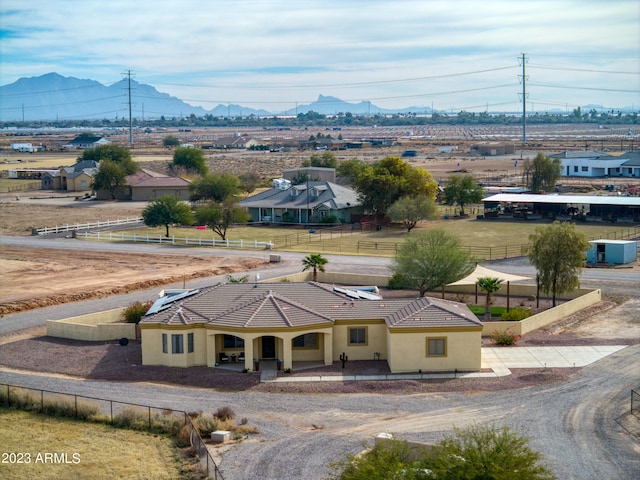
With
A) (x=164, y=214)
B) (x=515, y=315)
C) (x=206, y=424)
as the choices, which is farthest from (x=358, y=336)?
(x=164, y=214)

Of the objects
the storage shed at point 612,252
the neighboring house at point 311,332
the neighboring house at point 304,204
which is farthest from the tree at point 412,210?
the neighboring house at point 311,332

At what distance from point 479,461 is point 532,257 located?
28.5 m

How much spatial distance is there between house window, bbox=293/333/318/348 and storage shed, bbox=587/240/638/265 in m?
28.8

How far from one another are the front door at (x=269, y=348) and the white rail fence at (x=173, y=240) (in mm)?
30692

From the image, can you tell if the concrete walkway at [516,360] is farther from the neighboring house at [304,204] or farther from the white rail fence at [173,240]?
the neighboring house at [304,204]

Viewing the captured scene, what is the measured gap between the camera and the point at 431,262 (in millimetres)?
47406

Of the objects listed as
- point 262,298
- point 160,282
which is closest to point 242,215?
point 160,282

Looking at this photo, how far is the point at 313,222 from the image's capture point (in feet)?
276

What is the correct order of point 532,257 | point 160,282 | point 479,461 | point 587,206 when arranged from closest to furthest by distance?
point 479,461, point 532,257, point 160,282, point 587,206

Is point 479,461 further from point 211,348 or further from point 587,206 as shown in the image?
point 587,206

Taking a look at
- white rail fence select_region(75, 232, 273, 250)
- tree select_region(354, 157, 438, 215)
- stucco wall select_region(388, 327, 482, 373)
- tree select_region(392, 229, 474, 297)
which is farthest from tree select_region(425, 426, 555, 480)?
tree select_region(354, 157, 438, 215)

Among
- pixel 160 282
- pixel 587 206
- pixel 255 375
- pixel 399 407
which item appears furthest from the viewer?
pixel 587 206

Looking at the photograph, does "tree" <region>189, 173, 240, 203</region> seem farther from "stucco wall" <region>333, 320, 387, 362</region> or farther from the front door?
"stucco wall" <region>333, 320, 387, 362</region>

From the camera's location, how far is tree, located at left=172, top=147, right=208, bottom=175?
132 m
